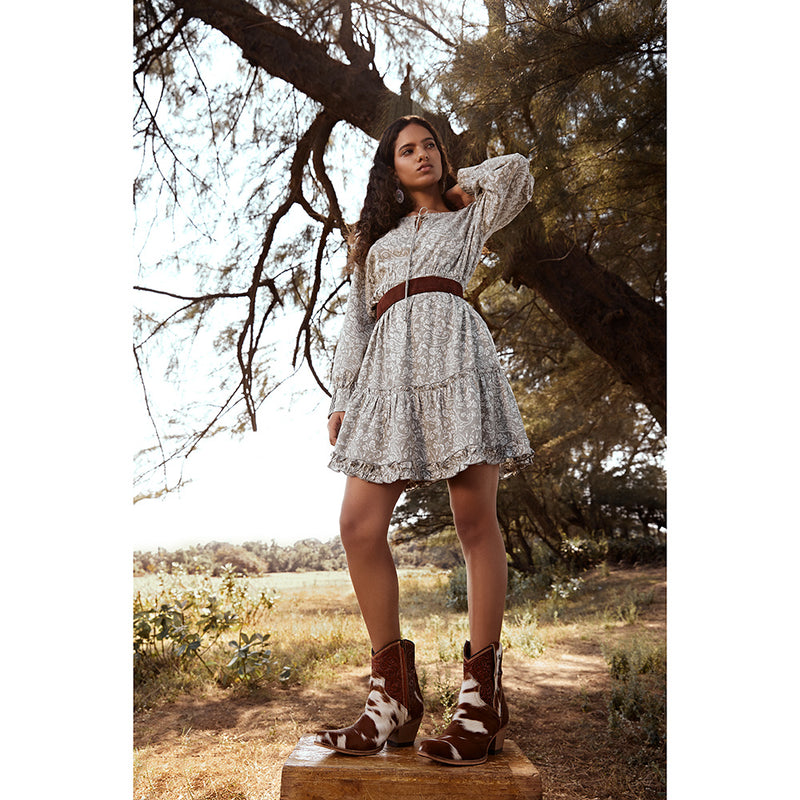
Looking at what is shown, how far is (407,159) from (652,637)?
9.95 feet

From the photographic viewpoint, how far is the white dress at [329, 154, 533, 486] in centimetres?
137

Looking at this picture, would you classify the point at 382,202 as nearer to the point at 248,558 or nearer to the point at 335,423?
the point at 335,423

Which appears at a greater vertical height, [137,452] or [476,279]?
[476,279]

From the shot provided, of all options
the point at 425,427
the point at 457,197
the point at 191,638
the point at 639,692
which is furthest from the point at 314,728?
the point at 457,197

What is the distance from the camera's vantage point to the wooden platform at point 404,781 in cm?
115

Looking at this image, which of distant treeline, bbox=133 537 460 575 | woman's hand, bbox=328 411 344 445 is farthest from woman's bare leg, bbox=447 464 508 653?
distant treeline, bbox=133 537 460 575

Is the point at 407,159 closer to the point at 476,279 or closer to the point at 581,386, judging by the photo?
the point at 476,279

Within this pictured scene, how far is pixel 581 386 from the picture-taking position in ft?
11.9

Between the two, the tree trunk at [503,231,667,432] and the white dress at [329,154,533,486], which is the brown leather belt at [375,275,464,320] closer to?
the white dress at [329,154,533,486]

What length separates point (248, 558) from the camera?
4.13 m

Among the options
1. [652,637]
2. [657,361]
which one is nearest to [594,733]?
[652,637]

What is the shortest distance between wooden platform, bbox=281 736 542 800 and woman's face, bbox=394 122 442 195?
122 cm

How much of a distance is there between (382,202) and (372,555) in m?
0.83
